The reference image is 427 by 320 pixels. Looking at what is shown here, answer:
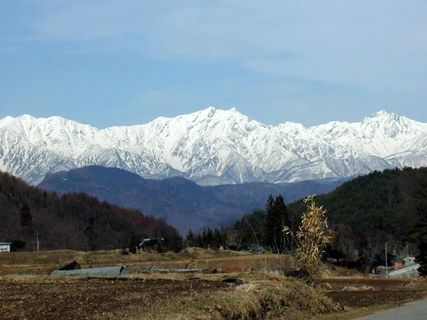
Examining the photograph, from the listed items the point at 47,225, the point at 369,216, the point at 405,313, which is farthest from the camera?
the point at 47,225

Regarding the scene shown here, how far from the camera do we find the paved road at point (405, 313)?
21.1m

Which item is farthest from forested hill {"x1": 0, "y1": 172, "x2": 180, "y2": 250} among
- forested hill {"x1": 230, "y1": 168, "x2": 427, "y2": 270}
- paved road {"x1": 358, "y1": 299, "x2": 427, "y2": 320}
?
paved road {"x1": 358, "y1": 299, "x2": 427, "y2": 320}

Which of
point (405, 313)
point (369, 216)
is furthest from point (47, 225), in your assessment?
point (405, 313)

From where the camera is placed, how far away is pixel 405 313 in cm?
2270

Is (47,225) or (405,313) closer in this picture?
(405,313)

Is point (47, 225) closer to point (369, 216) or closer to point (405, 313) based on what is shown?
point (369, 216)

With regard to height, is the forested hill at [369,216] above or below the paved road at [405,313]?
above

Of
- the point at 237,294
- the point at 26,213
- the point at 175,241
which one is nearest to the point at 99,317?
the point at 237,294

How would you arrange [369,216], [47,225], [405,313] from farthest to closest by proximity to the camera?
1. [47,225]
2. [369,216]
3. [405,313]

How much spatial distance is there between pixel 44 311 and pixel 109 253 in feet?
232

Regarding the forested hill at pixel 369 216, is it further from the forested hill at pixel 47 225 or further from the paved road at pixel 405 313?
the paved road at pixel 405 313

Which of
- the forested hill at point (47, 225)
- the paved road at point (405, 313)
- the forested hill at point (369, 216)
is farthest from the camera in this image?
the forested hill at point (47, 225)

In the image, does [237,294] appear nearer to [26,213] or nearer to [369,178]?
[26,213]

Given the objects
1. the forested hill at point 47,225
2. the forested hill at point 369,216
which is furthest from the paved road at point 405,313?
the forested hill at point 47,225
